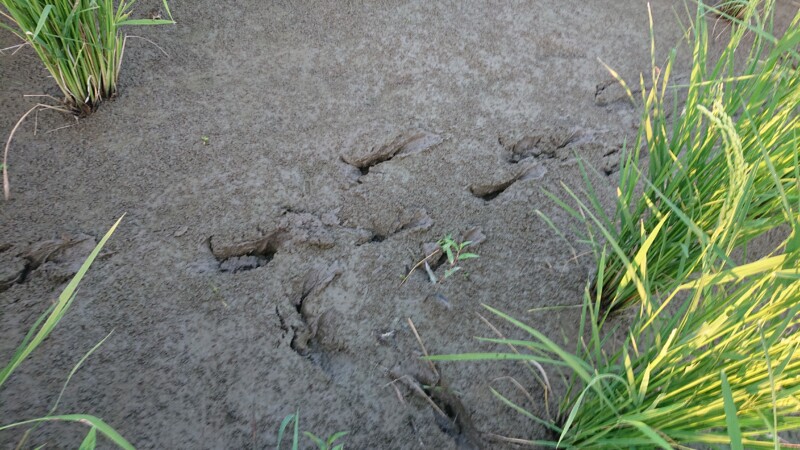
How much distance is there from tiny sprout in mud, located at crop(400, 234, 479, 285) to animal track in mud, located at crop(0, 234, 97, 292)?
68 cm

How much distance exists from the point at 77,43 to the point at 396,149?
0.79 metres

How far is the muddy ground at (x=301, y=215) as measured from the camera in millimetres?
1045

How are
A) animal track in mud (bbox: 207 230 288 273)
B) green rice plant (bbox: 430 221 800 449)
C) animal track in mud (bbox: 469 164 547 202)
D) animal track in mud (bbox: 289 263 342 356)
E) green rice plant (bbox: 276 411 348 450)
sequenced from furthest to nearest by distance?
animal track in mud (bbox: 469 164 547 202)
animal track in mud (bbox: 207 230 288 273)
animal track in mud (bbox: 289 263 342 356)
green rice plant (bbox: 276 411 348 450)
green rice plant (bbox: 430 221 800 449)

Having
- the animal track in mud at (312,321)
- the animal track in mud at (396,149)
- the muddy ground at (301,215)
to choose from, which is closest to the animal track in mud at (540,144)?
the muddy ground at (301,215)

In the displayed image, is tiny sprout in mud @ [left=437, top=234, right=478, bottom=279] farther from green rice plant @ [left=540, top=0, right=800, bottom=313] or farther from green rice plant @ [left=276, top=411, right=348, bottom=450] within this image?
green rice plant @ [left=276, top=411, right=348, bottom=450]

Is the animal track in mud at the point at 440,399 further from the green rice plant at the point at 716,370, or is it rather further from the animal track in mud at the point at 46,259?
the animal track in mud at the point at 46,259

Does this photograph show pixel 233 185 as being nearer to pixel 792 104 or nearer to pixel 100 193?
pixel 100 193

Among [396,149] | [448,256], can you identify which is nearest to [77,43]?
[396,149]

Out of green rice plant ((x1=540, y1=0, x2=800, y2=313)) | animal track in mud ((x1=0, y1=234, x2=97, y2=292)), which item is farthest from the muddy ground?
green rice plant ((x1=540, y1=0, x2=800, y2=313))

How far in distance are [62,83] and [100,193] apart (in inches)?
12.4

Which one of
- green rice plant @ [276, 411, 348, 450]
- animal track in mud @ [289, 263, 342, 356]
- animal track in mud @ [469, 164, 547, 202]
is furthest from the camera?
animal track in mud @ [469, 164, 547, 202]

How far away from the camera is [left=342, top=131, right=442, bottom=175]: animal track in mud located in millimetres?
1458

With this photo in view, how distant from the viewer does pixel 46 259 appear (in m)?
1.18

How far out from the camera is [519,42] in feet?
6.07
